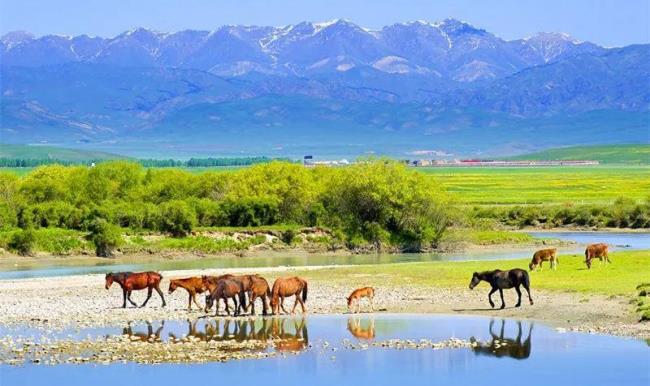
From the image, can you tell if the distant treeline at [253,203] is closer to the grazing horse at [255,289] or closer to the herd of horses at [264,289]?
the herd of horses at [264,289]

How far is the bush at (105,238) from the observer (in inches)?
2598

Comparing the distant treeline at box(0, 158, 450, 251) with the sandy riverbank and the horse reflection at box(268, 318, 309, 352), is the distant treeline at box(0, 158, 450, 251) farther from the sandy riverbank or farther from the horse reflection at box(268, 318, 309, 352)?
the horse reflection at box(268, 318, 309, 352)

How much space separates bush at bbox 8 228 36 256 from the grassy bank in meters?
19.2

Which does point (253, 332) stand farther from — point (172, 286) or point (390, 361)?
point (172, 286)

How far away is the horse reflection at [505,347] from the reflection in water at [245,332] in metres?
4.29

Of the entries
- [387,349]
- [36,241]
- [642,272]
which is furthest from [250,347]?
[36,241]

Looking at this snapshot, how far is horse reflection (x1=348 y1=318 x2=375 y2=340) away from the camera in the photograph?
33438 millimetres

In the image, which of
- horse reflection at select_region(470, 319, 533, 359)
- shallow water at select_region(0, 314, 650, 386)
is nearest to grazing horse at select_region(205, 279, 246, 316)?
shallow water at select_region(0, 314, 650, 386)

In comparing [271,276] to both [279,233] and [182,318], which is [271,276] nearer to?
[182,318]

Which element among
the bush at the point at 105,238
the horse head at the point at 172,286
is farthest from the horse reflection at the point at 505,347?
the bush at the point at 105,238

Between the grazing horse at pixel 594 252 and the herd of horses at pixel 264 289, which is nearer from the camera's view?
the herd of horses at pixel 264 289

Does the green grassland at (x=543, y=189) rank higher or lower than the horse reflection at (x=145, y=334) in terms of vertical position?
higher

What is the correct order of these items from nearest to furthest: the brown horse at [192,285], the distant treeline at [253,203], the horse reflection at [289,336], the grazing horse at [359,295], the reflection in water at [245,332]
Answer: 1. the horse reflection at [289,336]
2. the reflection in water at [245,332]
3. the grazing horse at [359,295]
4. the brown horse at [192,285]
5. the distant treeline at [253,203]

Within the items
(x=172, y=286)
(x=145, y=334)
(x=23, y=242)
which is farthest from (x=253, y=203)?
(x=145, y=334)
